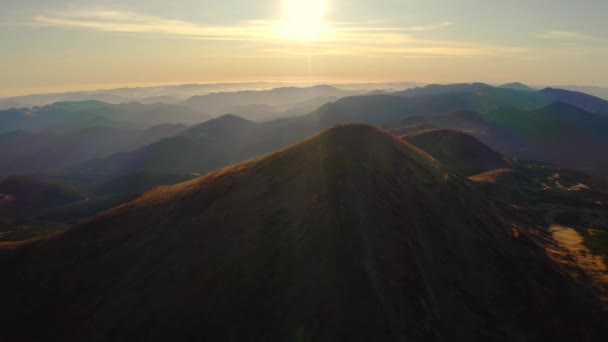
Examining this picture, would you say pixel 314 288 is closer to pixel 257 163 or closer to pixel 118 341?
pixel 118 341

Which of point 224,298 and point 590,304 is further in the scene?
point 590,304

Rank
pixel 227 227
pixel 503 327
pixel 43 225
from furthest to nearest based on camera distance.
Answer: pixel 43 225 → pixel 227 227 → pixel 503 327

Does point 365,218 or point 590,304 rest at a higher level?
point 365,218

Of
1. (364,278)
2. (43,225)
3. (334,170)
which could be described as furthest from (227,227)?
(43,225)

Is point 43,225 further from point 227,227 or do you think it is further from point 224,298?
point 224,298

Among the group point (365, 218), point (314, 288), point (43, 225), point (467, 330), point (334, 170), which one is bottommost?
point (43, 225)

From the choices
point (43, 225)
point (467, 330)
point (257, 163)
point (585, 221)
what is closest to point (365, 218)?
point (467, 330)

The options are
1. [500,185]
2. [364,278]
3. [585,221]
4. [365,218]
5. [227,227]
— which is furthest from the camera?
[500,185]
